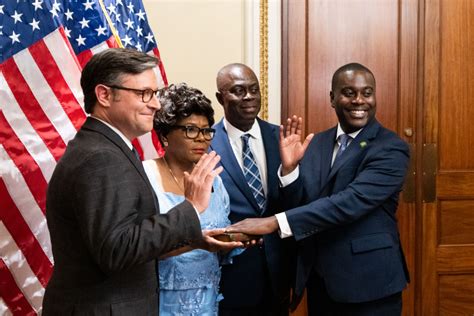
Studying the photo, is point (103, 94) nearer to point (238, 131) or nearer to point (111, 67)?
point (111, 67)

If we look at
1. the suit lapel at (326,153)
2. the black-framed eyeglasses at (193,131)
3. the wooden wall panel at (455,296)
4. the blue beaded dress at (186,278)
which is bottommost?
the wooden wall panel at (455,296)

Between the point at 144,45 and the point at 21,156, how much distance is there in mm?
948

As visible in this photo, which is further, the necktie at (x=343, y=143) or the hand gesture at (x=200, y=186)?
the necktie at (x=343, y=143)

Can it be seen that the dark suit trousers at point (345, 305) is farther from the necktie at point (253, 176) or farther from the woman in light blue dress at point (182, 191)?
the woman in light blue dress at point (182, 191)

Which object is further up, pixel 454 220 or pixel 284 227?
pixel 284 227

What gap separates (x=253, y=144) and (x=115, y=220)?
1322 millimetres

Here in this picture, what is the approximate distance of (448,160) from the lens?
3855mm

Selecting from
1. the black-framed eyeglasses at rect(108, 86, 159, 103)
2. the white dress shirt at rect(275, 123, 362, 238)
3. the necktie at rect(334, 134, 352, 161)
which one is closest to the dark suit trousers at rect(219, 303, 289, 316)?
the white dress shirt at rect(275, 123, 362, 238)

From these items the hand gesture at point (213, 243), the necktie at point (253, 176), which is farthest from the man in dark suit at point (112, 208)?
the necktie at point (253, 176)

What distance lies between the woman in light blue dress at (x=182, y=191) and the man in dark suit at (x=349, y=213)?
11.5 inches

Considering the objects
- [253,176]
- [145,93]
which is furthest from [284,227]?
[145,93]

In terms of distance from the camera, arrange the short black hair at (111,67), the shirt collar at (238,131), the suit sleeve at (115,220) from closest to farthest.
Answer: the suit sleeve at (115,220) → the short black hair at (111,67) → the shirt collar at (238,131)

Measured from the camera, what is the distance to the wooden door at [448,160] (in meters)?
3.81

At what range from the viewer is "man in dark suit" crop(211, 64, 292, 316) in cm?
250
